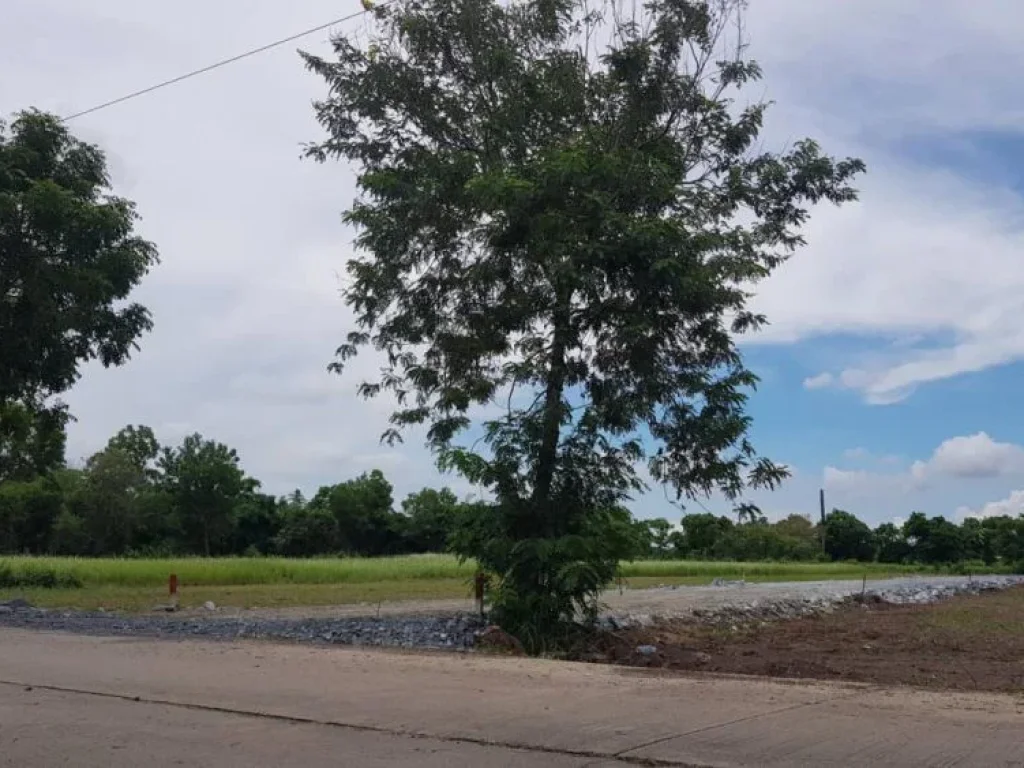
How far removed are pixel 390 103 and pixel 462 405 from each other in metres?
5.46

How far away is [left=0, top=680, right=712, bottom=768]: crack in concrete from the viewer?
316 inches

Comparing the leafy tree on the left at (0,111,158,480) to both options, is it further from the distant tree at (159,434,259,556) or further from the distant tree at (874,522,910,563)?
the distant tree at (874,522,910,563)

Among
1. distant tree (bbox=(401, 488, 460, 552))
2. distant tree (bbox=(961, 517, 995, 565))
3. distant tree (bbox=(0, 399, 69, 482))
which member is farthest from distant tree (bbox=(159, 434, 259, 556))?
distant tree (bbox=(961, 517, 995, 565))

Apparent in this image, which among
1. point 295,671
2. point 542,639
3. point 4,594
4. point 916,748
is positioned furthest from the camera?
point 4,594

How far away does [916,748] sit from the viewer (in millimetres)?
8219

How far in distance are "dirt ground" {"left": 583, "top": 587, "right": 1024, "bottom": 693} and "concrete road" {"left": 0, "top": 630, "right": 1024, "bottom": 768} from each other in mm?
1972

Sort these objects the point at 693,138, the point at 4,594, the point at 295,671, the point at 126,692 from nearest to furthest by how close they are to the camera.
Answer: the point at 126,692 < the point at 295,671 < the point at 693,138 < the point at 4,594

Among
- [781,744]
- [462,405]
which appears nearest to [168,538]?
[462,405]

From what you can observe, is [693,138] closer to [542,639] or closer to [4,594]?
[542,639]

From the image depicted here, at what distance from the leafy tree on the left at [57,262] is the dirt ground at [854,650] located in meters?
14.5

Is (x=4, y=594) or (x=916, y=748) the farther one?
(x=4, y=594)

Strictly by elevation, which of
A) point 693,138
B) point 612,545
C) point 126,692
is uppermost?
point 693,138

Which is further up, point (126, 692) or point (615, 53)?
point (615, 53)

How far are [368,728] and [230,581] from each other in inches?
1376
